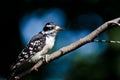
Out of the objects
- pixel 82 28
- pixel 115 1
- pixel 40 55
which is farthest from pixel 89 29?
pixel 40 55

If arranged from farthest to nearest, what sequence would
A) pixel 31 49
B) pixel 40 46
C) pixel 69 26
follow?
pixel 69 26 < pixel 40 46 < pixel 31 49

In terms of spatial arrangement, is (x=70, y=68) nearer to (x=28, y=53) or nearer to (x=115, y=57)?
(x=115, y=57)

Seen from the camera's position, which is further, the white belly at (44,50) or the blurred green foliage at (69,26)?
the blurred green foliage at (69,26)

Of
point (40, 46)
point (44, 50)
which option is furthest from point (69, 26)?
point (44, 50)

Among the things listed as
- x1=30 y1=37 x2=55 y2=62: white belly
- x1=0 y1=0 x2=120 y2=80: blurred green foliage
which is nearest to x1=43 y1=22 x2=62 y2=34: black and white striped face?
x1=30 y1=37 x2=55 y2=62: white belly

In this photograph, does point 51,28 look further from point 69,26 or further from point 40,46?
point 69,26

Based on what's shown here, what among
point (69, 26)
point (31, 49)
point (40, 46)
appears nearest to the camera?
point (31, 49)

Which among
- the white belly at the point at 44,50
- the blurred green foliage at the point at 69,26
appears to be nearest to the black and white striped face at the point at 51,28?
the white belly at the point at 44,50

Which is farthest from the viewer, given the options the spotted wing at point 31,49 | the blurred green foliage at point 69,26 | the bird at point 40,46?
the blurred green foliage at point 69,26

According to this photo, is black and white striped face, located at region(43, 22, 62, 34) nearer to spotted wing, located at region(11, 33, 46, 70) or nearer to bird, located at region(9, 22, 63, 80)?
bird, located at region(9, 22, 63, 80)

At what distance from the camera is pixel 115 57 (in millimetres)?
12406

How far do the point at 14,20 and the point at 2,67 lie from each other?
1087 mm

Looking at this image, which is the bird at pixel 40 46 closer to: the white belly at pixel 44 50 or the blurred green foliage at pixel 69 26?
the white belly at pixel 44 50

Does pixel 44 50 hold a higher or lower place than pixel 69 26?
higher
